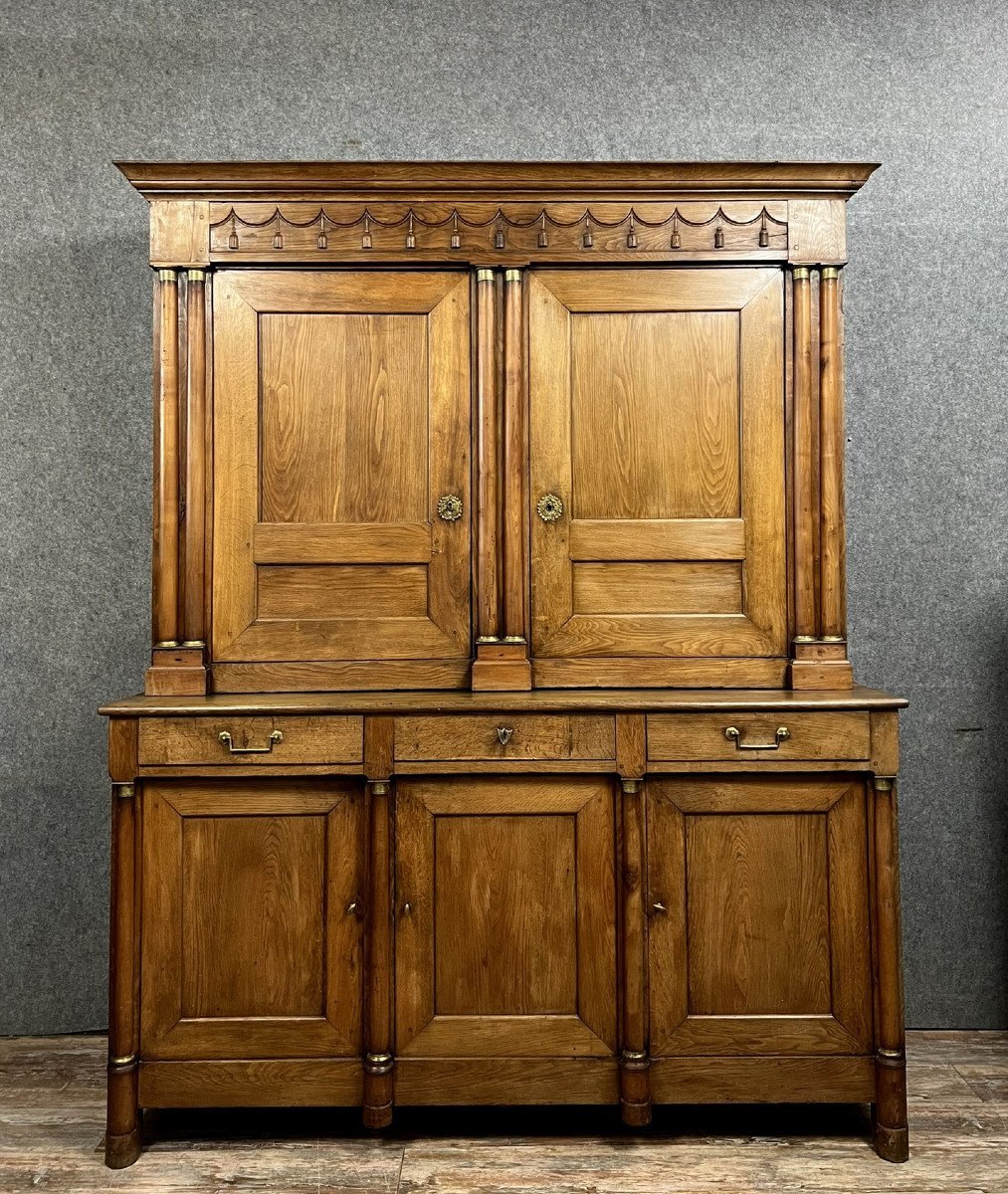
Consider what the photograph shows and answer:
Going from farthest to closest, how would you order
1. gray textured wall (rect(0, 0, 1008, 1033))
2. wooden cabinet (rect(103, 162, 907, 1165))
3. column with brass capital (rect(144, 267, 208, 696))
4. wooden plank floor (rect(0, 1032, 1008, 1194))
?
gray textured wall (rect(0, 0, 1008, 1033)) < column with brass capital (rect(144, 267, 208, 696)) < wooden cabinet (rect(103, 162, 907, 1165)) < wooden plank floor (rect(0, 1032, 1008, 1194))

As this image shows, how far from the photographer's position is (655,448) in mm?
2066

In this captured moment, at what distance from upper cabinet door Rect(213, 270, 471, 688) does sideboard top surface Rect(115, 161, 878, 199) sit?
18 cm

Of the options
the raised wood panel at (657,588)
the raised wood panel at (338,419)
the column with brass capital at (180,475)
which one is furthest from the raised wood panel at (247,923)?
the raised wood panel at (657,588)

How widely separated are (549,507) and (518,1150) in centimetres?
132

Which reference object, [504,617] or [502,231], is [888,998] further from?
[502,231]

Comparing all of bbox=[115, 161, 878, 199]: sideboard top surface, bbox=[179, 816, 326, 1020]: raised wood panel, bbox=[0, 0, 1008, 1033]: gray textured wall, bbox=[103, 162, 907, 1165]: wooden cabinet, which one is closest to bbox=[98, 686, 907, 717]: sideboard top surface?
bbox=[103, 162, 907, 1165]: wooden cabinet

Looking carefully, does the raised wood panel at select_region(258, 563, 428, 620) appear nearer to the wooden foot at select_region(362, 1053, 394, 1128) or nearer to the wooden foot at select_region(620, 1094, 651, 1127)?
the wooden foot at select_region(362, 1053, 394, 1128)

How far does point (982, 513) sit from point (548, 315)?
1301 millimetres

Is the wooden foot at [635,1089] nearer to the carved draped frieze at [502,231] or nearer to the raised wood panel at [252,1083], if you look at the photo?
the raised wood panel at [252,1083]

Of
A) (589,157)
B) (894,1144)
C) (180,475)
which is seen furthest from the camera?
(589,157)

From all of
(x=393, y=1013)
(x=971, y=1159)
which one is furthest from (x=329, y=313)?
(x=971, y=1159)

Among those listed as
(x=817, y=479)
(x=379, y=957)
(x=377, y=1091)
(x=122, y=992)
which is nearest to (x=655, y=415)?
(x=817, y=479)

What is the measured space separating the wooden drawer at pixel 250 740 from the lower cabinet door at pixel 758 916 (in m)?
0.63

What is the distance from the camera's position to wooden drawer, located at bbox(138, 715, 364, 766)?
187cm
